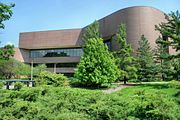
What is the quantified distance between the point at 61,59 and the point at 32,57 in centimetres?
876

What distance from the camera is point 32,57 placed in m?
72.1

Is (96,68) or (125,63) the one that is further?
(125,63)

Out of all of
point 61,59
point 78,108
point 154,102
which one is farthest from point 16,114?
Answer: point 61,59

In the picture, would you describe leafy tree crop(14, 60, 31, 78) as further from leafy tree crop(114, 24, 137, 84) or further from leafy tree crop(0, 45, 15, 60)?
leafy tree crop(0, 45, 15, 60)

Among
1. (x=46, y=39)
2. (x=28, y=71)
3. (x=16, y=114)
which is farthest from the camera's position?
(x=46, y=39)

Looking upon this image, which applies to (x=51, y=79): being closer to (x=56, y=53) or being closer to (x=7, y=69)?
(x=7, y=69)

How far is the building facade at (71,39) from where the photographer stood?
47.6m

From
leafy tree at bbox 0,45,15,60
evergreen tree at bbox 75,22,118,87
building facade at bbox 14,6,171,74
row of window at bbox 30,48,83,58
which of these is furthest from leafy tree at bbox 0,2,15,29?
row of window at bbox 30,48,83,58

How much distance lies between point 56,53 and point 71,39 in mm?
7092

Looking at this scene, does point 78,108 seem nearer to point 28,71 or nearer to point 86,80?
point 86,80

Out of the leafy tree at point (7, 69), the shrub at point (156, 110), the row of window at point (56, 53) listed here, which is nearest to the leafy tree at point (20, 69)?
the leafy tree at point (7, 69)

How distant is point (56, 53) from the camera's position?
229 ft

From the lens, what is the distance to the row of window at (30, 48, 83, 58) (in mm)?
66625

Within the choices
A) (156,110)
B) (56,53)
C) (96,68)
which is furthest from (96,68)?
(56,53)
